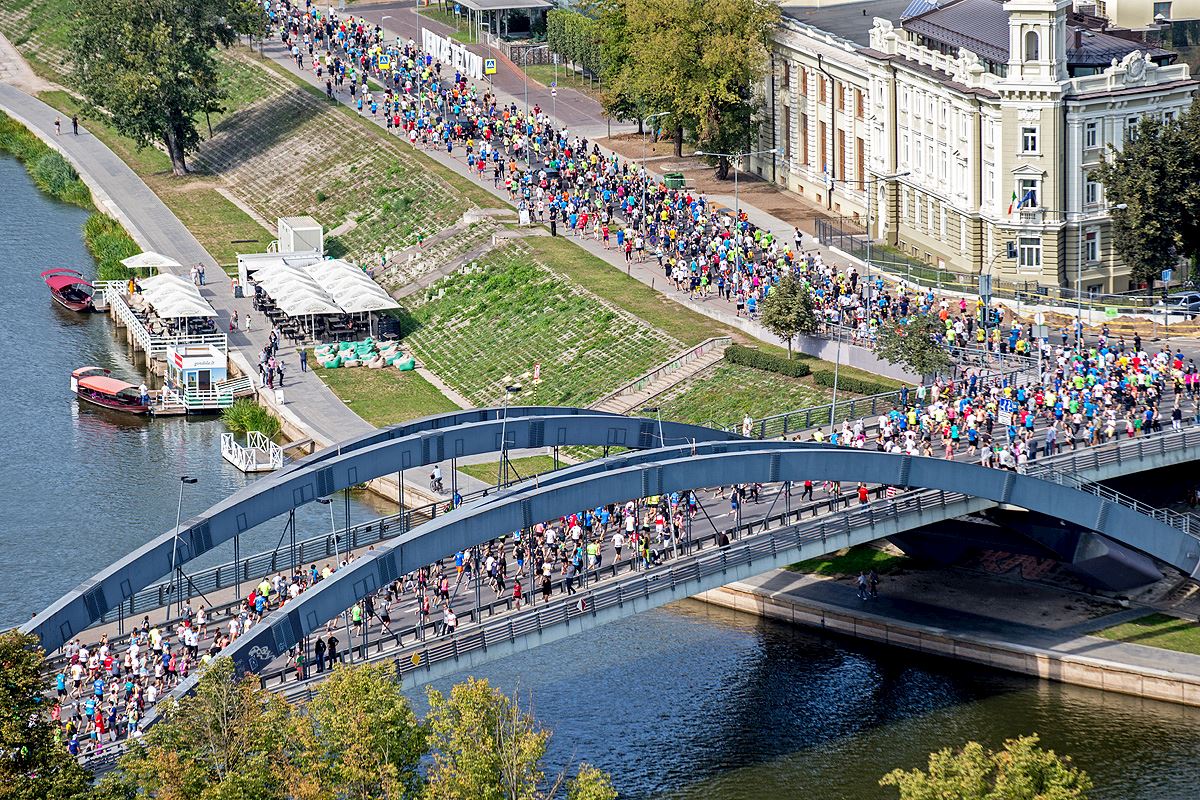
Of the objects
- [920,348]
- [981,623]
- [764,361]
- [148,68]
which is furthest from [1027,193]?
[148,68]

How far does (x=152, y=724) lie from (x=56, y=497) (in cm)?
4055

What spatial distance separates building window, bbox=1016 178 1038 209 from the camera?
382ft

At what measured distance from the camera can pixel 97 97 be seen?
16512cm

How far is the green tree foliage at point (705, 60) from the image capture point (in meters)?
140

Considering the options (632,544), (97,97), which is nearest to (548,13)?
(97,97)

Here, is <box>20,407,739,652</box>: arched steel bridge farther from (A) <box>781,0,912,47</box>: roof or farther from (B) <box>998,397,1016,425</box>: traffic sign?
(A) <box>781,0,912,47</box>: roof

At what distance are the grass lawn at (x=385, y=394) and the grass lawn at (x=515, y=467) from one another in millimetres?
8831

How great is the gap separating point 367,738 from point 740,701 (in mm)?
25441

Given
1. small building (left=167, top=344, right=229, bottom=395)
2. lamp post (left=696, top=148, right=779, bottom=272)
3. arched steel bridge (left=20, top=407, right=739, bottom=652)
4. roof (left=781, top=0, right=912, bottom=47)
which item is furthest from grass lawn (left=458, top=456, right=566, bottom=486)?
roof (left=781, top=0, right=912, bottom=47)

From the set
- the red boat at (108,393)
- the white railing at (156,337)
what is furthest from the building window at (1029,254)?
the red boat at (108,393)

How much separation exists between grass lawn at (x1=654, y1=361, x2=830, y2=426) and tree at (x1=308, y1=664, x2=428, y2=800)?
1780 inches

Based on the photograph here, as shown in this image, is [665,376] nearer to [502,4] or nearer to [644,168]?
[644,168]

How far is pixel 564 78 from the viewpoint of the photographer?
566 feet

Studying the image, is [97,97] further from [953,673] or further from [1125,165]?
[953,673]
